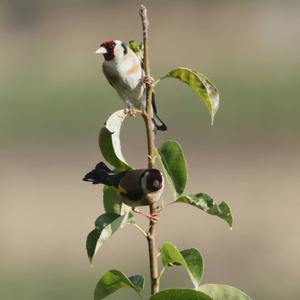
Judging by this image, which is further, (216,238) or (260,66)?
(260,66)

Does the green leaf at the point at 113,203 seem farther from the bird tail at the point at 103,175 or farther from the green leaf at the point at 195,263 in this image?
the green leaf at the point at 195,263

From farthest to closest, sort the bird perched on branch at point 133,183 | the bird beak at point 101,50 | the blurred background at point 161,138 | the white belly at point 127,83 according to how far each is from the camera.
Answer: the blurred background at point 161,138, the bird beak at point 101,50, the white belly at point 127,83, the bird perched on branch at point 133,183

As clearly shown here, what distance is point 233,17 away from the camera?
50.7ft

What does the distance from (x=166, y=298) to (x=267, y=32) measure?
13.1 metres

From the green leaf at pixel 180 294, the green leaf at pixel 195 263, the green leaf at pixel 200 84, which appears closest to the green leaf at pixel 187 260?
the green leaf at pixel 195 263

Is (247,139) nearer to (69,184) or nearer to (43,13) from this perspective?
(69,184)

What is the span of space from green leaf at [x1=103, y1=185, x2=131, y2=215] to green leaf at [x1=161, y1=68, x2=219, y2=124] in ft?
0.69

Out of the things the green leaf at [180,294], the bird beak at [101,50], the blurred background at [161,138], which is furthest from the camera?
the blurred background at [161,138]

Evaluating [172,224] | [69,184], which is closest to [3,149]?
[69,184]

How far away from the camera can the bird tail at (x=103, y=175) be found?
2.00 meters

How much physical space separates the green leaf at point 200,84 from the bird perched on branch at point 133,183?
141mm

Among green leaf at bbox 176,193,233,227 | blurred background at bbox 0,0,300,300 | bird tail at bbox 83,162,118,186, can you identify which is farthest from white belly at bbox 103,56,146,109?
blurred background at bbox 0,0,300,300

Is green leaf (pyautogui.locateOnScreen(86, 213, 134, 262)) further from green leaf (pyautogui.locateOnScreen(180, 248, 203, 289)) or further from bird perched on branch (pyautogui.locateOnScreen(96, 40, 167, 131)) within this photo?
bird perched on branch (pyautogui.locateOnScreen(96, 40, 167, 131))

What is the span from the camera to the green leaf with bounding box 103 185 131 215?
1.99 m
